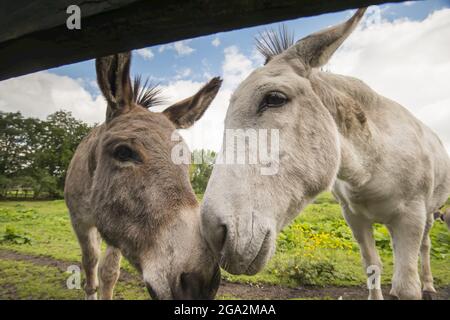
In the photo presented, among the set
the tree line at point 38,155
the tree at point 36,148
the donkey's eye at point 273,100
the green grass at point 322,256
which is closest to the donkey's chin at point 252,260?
the donkey's eye at point 273,100

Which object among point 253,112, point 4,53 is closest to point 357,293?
point 253,112

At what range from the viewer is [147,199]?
194 centimetres

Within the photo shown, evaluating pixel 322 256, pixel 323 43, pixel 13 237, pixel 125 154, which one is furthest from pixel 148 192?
pixel 13 237

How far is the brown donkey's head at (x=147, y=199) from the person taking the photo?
1.62 m

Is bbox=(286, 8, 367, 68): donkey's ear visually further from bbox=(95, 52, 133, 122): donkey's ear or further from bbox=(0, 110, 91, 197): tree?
bbox=(0, 110, 91, 197): tree

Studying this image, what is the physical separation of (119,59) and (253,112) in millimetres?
1304

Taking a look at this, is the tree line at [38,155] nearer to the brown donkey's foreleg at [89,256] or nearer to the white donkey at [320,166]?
the brown donkey's foreleg at [89,256]

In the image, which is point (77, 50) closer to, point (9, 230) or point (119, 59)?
point (119, 59)

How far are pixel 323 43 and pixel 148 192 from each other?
157cm

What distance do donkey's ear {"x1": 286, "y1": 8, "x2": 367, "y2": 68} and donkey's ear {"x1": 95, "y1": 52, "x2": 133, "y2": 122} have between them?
53.0 inches

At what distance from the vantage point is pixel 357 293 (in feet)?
9.52

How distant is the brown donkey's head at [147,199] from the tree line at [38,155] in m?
0.57

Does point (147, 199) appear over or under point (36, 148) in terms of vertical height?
under

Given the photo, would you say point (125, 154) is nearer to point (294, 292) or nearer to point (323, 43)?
point (323, 43)
